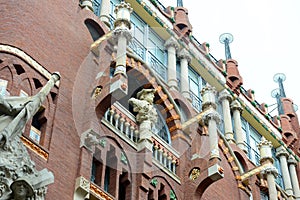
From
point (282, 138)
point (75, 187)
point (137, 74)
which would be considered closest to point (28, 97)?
point (75, 187)

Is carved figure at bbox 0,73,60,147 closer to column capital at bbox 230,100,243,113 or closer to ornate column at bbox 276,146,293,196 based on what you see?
column capital at bbox 230,100,243,113

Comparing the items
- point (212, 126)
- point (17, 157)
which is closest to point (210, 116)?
point (212, 126)

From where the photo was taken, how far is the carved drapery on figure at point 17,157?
14727 millimetres

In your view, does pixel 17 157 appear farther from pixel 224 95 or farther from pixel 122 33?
pixel 224 95

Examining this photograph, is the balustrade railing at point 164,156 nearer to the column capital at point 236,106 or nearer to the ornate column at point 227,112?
the ornate column at point 227,112

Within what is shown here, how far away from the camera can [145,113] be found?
68.2ft

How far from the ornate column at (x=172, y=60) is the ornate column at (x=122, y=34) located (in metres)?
4.39

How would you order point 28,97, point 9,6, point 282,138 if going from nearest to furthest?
point 28,97
point 9,6
point 282,138

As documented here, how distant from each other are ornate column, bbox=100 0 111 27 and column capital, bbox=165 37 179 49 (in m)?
3.61

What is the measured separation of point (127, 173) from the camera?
19.3 meters

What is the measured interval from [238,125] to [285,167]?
328 cm

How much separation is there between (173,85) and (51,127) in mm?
7575

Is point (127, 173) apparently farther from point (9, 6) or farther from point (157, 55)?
point (157, 55)

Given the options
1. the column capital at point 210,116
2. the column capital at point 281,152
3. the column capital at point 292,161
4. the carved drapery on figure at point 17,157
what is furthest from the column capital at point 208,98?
the column capital at point 292,161
